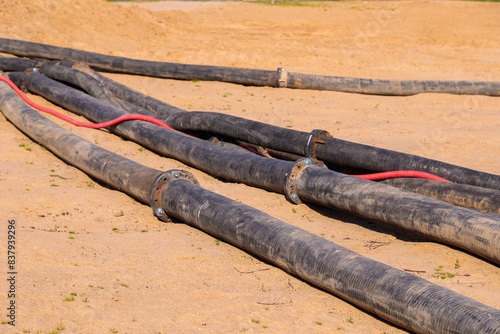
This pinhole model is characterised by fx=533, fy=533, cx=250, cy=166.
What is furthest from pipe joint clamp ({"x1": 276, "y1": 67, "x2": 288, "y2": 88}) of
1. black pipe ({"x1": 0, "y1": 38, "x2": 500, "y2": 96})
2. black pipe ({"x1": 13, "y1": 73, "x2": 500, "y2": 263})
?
black pipe ({"x1": 13, "y1": 73, "x2": 500, "y2": 263})

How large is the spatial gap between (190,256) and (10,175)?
3434 mm

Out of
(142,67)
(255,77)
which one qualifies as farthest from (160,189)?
(142,67)

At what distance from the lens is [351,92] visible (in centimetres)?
1348

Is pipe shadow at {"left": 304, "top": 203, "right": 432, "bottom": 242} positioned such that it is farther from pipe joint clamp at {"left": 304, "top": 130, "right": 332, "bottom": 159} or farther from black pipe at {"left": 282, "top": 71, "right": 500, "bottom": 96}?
black pipe at {"left": 282, "top": 71, "right": 500, "bottom": 96}

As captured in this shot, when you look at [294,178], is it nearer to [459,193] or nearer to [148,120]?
[459,193]

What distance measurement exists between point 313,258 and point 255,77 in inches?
382

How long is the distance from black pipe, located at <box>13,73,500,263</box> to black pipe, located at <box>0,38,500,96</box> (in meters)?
4.08

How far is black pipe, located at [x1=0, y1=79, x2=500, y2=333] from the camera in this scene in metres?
3.75

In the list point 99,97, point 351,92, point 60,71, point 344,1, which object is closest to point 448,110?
point 351,92

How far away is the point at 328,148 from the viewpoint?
24.1ft

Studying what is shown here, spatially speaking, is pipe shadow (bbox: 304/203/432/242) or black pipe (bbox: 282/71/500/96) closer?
pipe shadow (bbox: 304/203/432/242)

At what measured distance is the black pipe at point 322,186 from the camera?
5.04 metres

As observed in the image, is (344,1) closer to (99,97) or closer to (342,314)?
(99,97)

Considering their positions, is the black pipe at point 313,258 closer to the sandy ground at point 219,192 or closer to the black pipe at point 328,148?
the sandy ground at point 219,192
